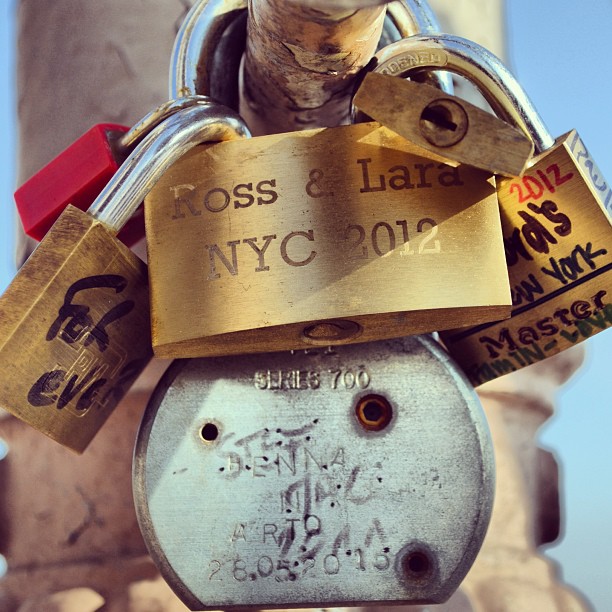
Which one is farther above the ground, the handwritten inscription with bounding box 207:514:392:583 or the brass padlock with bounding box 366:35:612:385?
the brass padlock with bounding box 366:35:612:385

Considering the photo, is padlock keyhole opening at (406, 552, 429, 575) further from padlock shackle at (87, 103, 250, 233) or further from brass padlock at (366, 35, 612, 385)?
padlock shackle at (87, 103, 250, 233)

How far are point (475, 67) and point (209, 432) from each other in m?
0.36

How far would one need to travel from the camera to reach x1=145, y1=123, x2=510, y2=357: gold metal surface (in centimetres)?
59

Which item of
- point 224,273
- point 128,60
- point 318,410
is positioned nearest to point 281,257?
point 224,273

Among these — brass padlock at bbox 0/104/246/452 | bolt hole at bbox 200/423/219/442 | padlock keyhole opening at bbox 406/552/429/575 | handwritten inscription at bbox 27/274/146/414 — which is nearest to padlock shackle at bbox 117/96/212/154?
brass padlock at bbox 0/104/246/452

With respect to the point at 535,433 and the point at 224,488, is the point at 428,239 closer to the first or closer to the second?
the point at 224,488

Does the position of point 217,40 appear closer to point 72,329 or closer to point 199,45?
point 199,45

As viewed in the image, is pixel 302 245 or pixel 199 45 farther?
pixel 199 45

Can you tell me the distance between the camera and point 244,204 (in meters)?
0.62

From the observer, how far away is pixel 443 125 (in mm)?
599

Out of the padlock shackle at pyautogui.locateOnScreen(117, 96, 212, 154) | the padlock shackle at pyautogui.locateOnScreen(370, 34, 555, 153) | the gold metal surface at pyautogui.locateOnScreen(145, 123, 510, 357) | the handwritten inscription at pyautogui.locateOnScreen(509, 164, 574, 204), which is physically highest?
the padlock shackle at pyautogui.locateOnScreen(370, 34, 555, 153)

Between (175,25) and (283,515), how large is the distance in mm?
563

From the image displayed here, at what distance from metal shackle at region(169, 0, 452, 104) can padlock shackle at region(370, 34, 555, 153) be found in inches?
1.8

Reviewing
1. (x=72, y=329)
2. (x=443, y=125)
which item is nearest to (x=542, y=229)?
(x=443, y=125)
